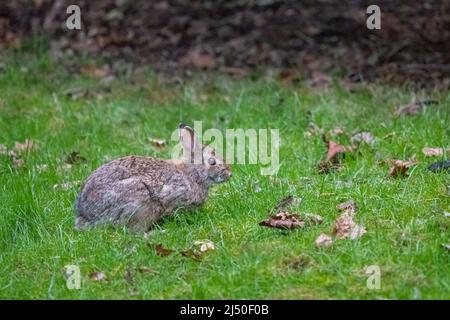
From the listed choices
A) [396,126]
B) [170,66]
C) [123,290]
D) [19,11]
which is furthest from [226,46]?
[123,290]

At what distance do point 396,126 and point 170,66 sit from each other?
14.5 feet

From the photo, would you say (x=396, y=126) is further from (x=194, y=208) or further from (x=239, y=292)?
(x=239, y=292)

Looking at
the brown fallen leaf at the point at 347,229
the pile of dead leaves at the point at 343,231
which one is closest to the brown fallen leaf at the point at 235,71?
the pile of dead leaves at the point at 343,231

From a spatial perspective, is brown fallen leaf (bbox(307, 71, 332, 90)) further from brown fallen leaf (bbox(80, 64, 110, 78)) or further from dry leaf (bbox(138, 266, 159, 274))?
dry leaf (bbox(138, 266, 159, 274))

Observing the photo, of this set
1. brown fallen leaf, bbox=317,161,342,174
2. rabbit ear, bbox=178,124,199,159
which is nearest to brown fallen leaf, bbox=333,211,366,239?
brown fallen leaf, bbox=317,161,342,174

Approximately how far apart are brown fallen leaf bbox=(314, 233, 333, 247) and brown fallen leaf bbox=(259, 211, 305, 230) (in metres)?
0.29

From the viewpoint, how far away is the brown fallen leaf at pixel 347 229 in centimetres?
642

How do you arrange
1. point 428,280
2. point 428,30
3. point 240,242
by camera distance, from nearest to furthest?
1. point 428,280
2. point 240,242
3. point 428,30

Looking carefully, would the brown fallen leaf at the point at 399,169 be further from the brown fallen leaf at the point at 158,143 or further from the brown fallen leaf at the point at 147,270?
the brown fallen leaf at the point at 158,143

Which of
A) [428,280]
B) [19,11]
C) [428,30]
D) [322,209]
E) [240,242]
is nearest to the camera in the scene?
[428,280]

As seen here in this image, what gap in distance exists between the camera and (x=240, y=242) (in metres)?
6.58

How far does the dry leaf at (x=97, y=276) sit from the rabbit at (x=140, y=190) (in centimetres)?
77

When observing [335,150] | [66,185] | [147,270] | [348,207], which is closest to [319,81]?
[335,150]

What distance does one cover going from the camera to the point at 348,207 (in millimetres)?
6961
